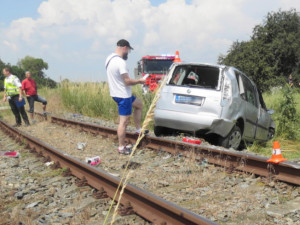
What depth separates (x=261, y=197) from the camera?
377 cm

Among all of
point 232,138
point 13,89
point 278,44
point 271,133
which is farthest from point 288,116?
point 278,44

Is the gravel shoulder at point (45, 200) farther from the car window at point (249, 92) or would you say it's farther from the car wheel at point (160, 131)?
the car window at point (249, 92)

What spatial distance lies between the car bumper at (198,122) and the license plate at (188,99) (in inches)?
9.0

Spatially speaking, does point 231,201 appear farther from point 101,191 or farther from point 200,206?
point 101,191

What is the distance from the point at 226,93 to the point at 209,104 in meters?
0.40

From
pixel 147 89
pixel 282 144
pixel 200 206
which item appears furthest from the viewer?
pixel 147 89

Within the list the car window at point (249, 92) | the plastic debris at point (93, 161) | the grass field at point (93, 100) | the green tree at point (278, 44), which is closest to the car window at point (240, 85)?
the car window at point (249, 92)

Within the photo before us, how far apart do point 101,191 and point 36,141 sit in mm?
3829

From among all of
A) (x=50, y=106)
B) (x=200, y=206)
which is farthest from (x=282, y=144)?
(x=50, y=106)

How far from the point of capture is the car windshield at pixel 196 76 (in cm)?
677

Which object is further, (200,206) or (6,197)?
(6,197)

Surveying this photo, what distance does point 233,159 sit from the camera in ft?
16.6

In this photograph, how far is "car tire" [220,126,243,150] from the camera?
6.58 m

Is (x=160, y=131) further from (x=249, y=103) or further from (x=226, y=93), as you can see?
(x=249, y=103)
